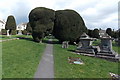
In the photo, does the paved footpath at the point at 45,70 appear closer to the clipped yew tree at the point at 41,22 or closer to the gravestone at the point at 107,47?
the gravestone at the point at 107,47

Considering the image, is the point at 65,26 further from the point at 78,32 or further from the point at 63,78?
the point at 63,78

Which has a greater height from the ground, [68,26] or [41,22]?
[41,22]

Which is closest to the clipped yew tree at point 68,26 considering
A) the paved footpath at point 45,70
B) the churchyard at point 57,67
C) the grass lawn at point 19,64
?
the grass lawn at point 19,64

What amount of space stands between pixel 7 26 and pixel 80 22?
2862 cm

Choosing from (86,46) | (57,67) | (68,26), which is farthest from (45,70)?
(68,26)

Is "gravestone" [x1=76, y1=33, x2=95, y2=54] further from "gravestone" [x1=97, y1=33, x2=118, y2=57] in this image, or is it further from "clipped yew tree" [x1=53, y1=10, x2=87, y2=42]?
"clipped yew tree" [x1=53, y1=10, x2=87, y2=42]

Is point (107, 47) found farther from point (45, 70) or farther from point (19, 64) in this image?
point (19, 64)

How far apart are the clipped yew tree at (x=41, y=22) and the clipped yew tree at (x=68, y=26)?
1851 millimetres

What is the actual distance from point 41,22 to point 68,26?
266 inches

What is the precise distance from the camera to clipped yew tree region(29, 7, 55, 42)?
25.3 m

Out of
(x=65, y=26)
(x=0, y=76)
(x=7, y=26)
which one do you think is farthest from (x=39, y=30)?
(x=7, y=26)

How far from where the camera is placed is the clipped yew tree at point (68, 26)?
85.9ft

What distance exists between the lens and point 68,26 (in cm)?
2614

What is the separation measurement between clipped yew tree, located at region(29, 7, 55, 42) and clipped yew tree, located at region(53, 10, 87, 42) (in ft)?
6.07
